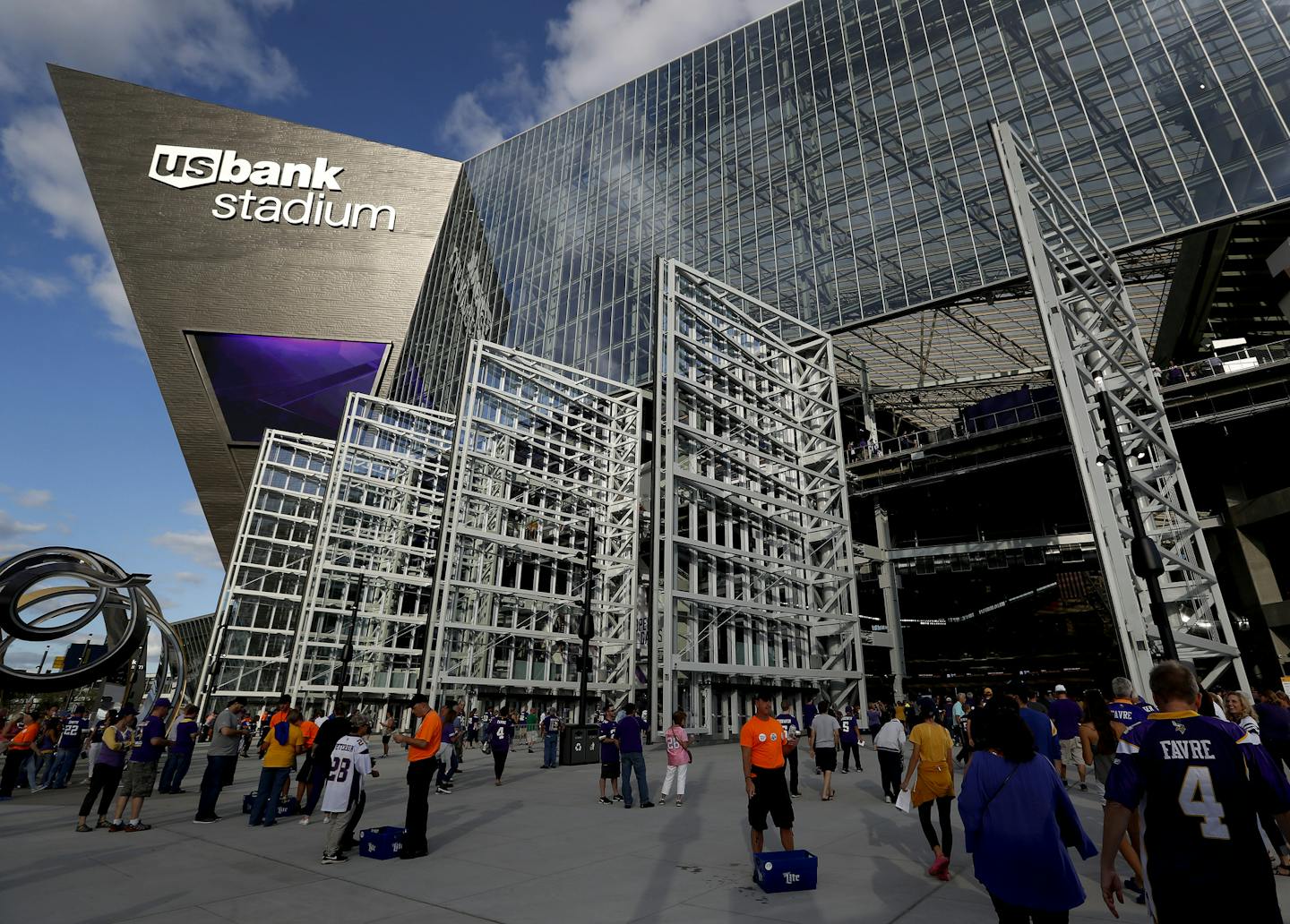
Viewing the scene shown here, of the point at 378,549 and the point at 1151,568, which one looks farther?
the point at 378,549

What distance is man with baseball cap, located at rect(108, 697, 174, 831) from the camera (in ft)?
34.0

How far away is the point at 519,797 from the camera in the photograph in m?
14.1

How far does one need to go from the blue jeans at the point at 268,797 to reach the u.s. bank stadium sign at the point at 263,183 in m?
64.4

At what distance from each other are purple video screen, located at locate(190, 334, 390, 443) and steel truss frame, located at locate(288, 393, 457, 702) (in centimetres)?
1709

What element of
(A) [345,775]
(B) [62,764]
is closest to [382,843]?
(A) [345,775]

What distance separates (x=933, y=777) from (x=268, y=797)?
32.5ft

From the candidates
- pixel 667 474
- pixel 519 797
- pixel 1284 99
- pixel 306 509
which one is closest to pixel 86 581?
pixel 519 797

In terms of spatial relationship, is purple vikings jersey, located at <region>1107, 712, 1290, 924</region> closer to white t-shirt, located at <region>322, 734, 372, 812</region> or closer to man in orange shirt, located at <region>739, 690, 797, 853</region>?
man in orange shirt, located at <region>739, 690, 797, 853</region>

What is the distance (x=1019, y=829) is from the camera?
3912 millimetres

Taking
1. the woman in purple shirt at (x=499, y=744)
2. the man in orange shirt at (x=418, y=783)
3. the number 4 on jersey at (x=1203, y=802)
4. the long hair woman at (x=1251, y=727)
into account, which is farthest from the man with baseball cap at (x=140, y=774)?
the long hair woman at (x=1251, y=727)

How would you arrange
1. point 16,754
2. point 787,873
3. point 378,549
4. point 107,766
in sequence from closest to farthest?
point 787,873
point 107,766
point 16,754
point 378,549

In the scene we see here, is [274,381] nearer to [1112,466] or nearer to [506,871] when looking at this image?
[1112,466]

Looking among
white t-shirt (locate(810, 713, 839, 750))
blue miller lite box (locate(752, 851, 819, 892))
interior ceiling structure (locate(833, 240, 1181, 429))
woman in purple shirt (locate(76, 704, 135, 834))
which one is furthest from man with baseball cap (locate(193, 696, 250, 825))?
interior ceiling structure (locate(833, 240, 1181, 429))

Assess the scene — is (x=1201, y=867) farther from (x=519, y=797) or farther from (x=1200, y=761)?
(x=519, y=797)
